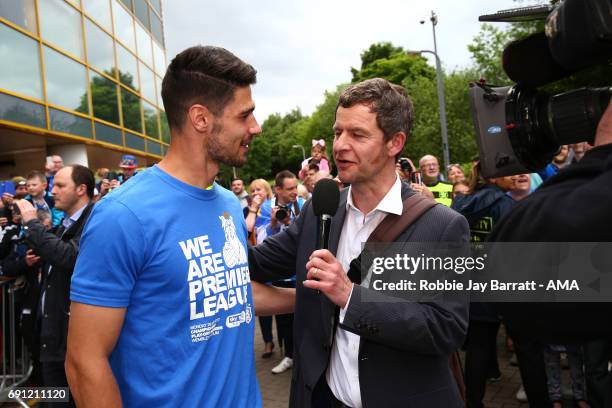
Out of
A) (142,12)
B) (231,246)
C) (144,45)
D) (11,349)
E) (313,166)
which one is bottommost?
(11,349)

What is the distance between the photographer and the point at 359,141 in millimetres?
2129

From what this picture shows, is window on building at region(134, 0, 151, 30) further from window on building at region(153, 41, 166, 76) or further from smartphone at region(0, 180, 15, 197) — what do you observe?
smartphone at region(0, 180, 15, 197)

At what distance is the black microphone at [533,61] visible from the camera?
3.76 ft

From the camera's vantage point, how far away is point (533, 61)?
1172mm

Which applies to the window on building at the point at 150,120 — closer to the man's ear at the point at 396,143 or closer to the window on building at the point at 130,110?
the window on building at the point at 130,110

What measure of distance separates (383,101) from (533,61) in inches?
38.9

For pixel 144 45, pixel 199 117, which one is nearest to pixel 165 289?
pixel 199 117

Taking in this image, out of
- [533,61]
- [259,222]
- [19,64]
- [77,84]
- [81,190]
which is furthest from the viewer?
[77,84]

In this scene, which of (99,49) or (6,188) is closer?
(6,188)

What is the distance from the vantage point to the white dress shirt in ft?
6.56

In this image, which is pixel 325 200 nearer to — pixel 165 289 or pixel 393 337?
pixel 393 337

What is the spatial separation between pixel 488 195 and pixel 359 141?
8.77 feet

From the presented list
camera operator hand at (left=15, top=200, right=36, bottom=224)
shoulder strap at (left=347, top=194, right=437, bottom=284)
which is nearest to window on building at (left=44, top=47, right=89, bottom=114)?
camera operator hand at (left=15, top=200, right=36, bottom=224)

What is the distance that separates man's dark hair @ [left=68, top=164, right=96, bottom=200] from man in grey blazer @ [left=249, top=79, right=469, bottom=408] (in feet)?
8.25
